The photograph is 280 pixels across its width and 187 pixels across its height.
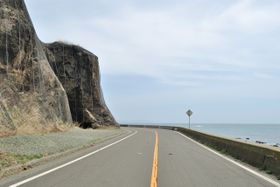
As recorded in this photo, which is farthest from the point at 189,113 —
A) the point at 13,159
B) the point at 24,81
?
the point at 13,159

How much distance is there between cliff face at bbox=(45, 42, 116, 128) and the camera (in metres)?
63.3

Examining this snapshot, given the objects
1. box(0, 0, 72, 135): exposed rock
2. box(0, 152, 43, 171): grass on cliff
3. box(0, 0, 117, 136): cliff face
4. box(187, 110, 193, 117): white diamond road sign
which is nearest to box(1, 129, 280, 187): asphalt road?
box(0, 152, 43, 171): grass on cliff

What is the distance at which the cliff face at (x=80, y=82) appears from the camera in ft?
208

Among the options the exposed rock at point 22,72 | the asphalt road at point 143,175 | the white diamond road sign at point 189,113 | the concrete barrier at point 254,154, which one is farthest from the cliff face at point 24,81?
the white diamond road sign at point 189,113

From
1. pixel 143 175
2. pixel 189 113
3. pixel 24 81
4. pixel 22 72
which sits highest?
pixel 22 72

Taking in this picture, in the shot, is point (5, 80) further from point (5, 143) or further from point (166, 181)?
point (166, 181)

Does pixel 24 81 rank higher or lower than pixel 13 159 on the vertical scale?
higher

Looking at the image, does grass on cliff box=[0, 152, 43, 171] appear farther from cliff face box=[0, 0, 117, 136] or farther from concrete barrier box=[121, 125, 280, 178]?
cliff face box=[0, 0, 117, 136]

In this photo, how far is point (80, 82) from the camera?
2562 inches

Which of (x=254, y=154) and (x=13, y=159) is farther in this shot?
(x=254, y=154)

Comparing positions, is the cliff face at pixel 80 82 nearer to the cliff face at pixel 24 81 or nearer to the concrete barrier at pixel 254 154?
the cliff face at pixel 24 81

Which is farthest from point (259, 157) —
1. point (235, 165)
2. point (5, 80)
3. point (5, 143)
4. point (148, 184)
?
point (5, 80)

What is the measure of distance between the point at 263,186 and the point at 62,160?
28.6 ft

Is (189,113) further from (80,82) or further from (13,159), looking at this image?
(13,159)
